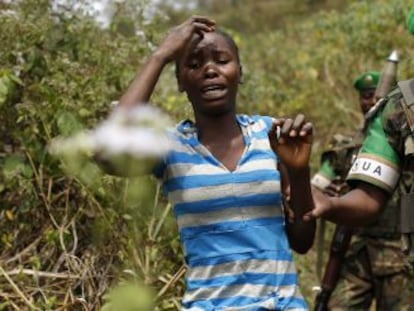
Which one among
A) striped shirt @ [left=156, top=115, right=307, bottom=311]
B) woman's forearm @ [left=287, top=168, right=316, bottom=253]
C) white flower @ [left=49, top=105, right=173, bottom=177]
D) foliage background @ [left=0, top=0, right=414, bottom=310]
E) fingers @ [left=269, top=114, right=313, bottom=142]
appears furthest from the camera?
foliage background @ [left=0, top=0, right=414, bottom=310]

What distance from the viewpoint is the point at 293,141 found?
6.57 feet

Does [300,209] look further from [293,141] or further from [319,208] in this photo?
[293,141]

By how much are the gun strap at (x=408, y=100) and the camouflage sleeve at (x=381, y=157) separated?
44 mm

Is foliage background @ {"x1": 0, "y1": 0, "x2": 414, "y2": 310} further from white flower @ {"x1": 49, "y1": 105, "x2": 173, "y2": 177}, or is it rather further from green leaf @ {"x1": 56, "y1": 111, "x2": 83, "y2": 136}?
white flower @ {"x1": 49, "y1": 105, "x2": 173, "y2": 177}

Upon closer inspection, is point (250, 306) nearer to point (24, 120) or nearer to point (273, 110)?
point (24, 120)

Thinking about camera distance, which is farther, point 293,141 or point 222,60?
point 222,60

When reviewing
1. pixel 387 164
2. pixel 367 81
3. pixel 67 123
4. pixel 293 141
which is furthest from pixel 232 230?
pixel 367 81

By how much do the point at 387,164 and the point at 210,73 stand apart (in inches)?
24.3

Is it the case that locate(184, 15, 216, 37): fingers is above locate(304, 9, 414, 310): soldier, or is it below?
above

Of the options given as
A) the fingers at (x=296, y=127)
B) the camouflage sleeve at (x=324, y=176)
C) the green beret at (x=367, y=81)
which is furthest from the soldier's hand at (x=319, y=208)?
the green beret at (x=367, y=81)

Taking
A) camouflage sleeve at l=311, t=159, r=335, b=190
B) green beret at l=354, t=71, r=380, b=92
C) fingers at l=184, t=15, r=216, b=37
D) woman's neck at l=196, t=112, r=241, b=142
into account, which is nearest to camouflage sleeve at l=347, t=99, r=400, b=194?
woman's neck at l=196, t=112, r=241, b=142

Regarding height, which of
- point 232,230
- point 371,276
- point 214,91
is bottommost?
point 371,276

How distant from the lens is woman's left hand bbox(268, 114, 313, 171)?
6.46ft

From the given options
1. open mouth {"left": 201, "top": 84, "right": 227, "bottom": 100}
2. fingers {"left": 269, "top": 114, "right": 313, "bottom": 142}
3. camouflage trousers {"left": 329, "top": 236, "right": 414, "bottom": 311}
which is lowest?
camouflage trousers {"left": 329, "top": 236, "right": 414, "bottom": 311}
